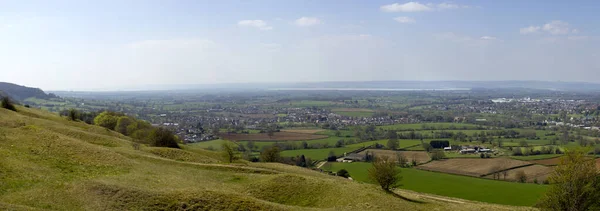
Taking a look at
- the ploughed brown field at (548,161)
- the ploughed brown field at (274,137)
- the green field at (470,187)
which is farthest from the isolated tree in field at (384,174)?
the ploughed brown field at (274,137)

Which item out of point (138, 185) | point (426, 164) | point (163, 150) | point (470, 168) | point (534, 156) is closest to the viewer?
point (138, 185)

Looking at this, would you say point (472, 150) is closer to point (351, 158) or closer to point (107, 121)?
point (351, 158)

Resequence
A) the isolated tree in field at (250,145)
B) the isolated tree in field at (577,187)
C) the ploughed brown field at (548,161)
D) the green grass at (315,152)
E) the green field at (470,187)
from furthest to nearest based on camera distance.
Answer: the isolated tree in field at (250,145), the green grass at (315,152), the ploughed brown field at (548,161), the green field at (470,187), the isolated tree in field at (577,187)

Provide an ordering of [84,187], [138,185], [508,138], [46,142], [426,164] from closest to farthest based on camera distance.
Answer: [84,187]
[138,185]
[46,142]
[426,164]
[508,138]

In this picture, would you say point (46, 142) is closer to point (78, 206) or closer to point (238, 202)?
point (78, 206)

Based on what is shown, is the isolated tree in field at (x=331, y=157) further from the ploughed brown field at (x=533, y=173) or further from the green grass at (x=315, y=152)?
the ploughed brown field at (x=533, y=173)

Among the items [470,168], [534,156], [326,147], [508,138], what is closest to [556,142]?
[508,138]
